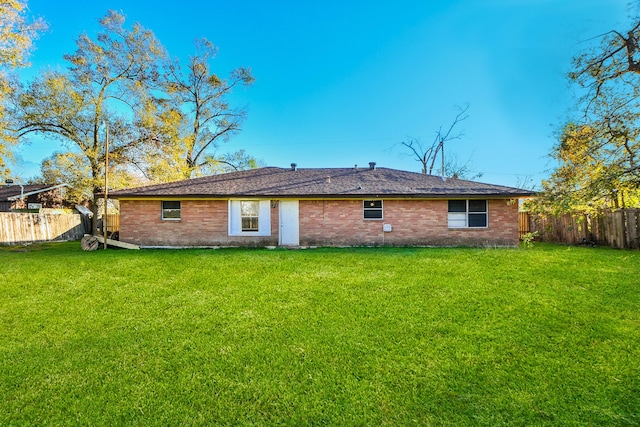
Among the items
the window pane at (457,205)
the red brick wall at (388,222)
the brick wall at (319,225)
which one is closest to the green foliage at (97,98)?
the brick wall at (319,225)

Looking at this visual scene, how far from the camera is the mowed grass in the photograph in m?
A: 3.03

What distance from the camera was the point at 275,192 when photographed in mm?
13094

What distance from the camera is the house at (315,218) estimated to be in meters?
12.9


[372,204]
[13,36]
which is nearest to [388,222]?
[372,204]

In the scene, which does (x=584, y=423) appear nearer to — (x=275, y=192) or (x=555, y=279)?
(x=555, y=279)

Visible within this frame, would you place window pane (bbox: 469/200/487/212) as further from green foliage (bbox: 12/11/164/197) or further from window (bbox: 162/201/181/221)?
green foliage (bbox: 12/11/164/197)

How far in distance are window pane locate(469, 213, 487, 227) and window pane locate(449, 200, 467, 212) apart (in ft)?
1.53

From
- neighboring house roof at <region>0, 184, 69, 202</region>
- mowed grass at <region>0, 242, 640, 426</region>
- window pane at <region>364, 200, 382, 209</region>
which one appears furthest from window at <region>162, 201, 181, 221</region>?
neighboring house roof at <region>0, 184, 69, 202</region>

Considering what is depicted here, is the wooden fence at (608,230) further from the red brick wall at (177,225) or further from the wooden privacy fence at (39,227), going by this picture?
the wooden privacy fence at (39,227)

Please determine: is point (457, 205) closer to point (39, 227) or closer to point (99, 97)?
point (39, 227)

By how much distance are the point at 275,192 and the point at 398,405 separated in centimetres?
1082

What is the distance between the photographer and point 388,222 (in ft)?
43.1

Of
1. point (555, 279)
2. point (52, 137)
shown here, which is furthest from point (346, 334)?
point (52, 137)

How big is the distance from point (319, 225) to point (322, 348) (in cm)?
913
